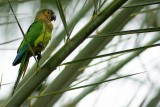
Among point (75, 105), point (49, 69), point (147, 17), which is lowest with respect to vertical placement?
point (75, 105)

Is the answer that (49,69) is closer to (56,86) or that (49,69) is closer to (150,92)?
(56,86)

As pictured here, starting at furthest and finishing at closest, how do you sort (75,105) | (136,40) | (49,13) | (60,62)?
1. (49,13)
2. (136,40)
3. (75,105)
4. (60,62)

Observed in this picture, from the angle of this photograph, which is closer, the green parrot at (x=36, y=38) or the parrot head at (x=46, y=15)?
the green parrot at (x=36, y=38)

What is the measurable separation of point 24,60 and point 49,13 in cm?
33

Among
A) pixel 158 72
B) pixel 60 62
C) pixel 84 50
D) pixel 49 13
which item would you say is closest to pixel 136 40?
pixel 158 72

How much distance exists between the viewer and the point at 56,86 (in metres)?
0.74

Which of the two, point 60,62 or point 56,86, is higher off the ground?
point 60,62

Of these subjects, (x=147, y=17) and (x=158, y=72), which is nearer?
(x=158, y=72)

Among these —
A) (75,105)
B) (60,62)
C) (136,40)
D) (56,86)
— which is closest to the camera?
(60,62)

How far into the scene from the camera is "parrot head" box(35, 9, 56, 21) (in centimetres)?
118

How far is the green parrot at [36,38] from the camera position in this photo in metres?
0.89

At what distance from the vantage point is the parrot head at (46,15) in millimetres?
1179

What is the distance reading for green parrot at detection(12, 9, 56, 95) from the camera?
893mm

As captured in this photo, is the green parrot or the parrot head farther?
the parrot head
